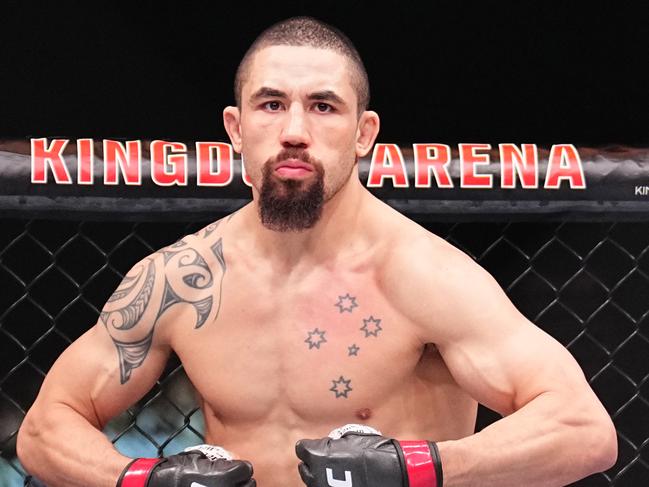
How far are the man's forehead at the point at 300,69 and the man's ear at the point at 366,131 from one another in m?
0.07

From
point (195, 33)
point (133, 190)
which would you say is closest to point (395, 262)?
point (133, 190)

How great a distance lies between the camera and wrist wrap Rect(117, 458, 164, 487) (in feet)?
4.07

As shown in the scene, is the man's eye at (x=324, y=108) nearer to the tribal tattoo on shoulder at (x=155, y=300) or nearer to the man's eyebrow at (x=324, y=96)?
the man's eyebrow at (x=324, y=96)

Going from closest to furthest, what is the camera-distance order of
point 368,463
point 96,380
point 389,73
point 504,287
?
1. point 368,463
2. point 96,380
3. point 504,287
4. point 389,73

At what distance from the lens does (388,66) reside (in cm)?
235

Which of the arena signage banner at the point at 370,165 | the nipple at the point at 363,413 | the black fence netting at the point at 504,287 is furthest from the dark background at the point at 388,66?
the nipple at the point at 363,413

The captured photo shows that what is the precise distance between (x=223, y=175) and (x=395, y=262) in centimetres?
29

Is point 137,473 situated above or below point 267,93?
below

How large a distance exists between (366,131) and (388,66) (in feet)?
3.06

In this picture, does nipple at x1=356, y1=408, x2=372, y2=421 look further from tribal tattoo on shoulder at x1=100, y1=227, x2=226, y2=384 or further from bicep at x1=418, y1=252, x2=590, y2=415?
tribal tattoo on shoulder at x1=100, y1=227, x2=226, y2=384

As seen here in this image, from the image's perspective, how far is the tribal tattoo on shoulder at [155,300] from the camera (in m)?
1.45

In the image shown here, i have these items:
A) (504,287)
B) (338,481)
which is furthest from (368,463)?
(504,287)

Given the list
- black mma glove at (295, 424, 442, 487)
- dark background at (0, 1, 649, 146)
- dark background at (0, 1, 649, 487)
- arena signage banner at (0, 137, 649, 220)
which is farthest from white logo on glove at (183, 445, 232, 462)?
dark background at (0, 1, 649, 146)

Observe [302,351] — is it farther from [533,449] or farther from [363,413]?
[533,449]
